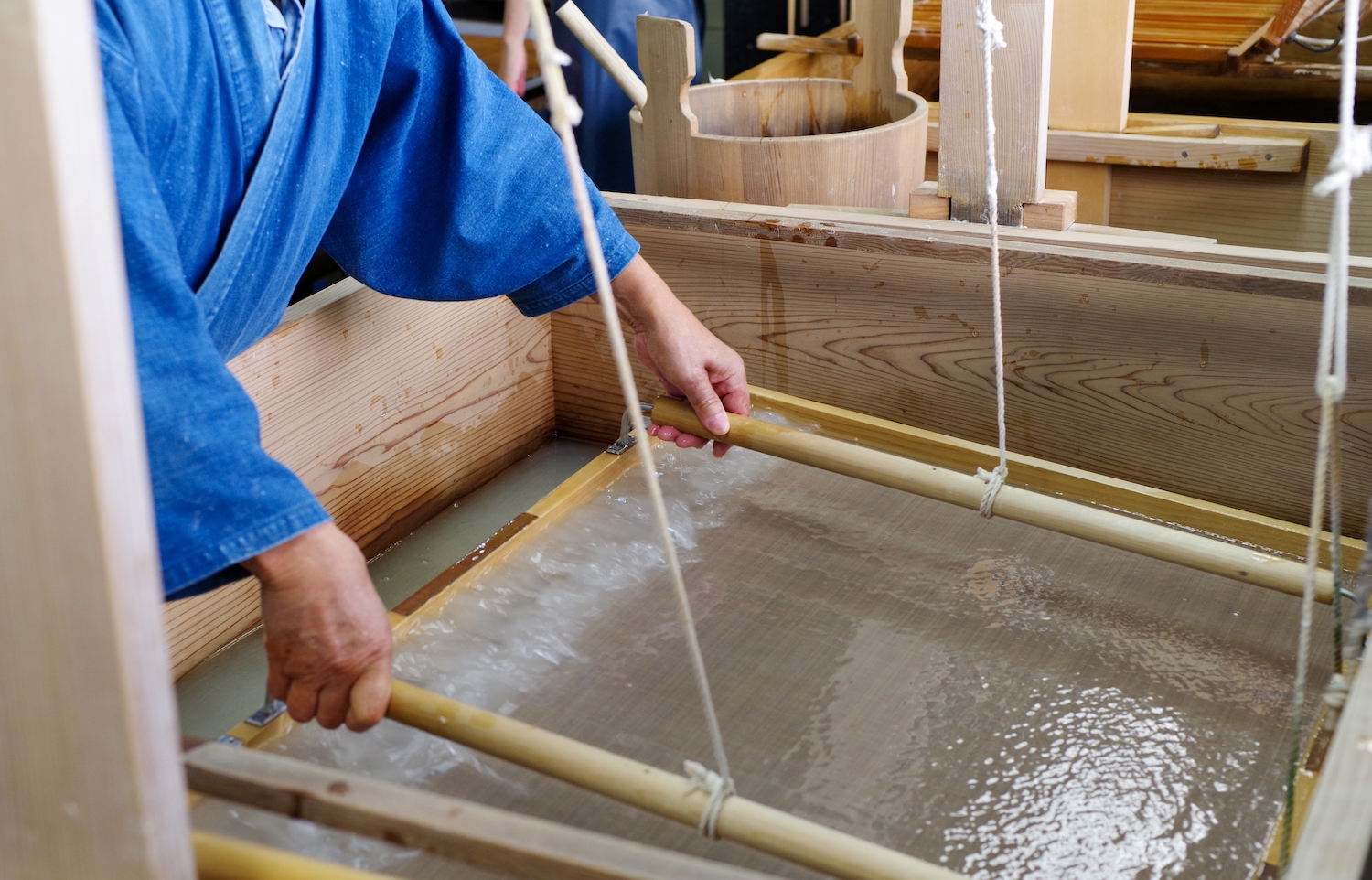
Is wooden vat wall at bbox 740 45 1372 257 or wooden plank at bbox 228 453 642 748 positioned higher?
wooden vat wall at bbox 740 45 1372 257

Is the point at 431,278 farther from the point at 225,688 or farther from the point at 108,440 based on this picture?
the point at 108,440

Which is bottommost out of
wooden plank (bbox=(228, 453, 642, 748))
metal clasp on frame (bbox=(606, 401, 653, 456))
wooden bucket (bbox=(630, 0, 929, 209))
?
wooden plank (bbox=(228, 453, 642, 748))

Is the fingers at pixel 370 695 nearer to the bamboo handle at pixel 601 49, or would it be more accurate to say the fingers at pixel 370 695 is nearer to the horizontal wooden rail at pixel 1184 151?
the bamboo handle at pixel 601 49

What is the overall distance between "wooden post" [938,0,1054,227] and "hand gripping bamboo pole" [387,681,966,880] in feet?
3.10

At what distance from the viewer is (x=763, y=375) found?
1771 mm

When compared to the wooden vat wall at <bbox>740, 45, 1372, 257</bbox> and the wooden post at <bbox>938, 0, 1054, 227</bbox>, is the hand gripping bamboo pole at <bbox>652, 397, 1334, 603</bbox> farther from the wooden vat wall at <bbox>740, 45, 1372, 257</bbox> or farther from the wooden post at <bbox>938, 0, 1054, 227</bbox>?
the wooden vat wall at <bbox>740, 45, 1372, 257</bbox>

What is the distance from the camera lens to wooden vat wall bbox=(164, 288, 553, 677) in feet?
4.68

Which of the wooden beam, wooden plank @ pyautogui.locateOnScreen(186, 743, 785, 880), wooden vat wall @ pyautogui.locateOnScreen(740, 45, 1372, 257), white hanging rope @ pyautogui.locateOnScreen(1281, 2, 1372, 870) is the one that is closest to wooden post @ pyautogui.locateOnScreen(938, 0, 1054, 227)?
the wooden beam

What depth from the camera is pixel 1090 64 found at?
2100 millimetres

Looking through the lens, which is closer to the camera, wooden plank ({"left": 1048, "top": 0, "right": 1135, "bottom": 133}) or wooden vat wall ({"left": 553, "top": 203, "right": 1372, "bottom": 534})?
wooden vat wall ({"left": 553, "top": 203, "right": 1372, "bottom": 534})

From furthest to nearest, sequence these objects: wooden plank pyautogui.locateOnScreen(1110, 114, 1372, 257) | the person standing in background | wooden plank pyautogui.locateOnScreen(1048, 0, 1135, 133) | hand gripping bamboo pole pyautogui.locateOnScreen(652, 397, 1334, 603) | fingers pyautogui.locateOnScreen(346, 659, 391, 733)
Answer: the person standing in background → wooden plank pyautogui.locateOnScreen(1110, 114, 1372, 257) → wooden plank pyautogui.locateOnScreen(1048, 0, 1135, 133) → hand gripping bamboo pole pyautogui.locateOnScreen(652, 397, 1334, 603) → fingers pyautogui.locateOnScreen(346, 659, 391, 733)

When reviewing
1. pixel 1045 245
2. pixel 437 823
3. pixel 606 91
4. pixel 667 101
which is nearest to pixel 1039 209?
pixel 1045 245

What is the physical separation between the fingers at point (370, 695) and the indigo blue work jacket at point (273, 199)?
0.14 m

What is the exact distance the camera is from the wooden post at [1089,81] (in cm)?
200
